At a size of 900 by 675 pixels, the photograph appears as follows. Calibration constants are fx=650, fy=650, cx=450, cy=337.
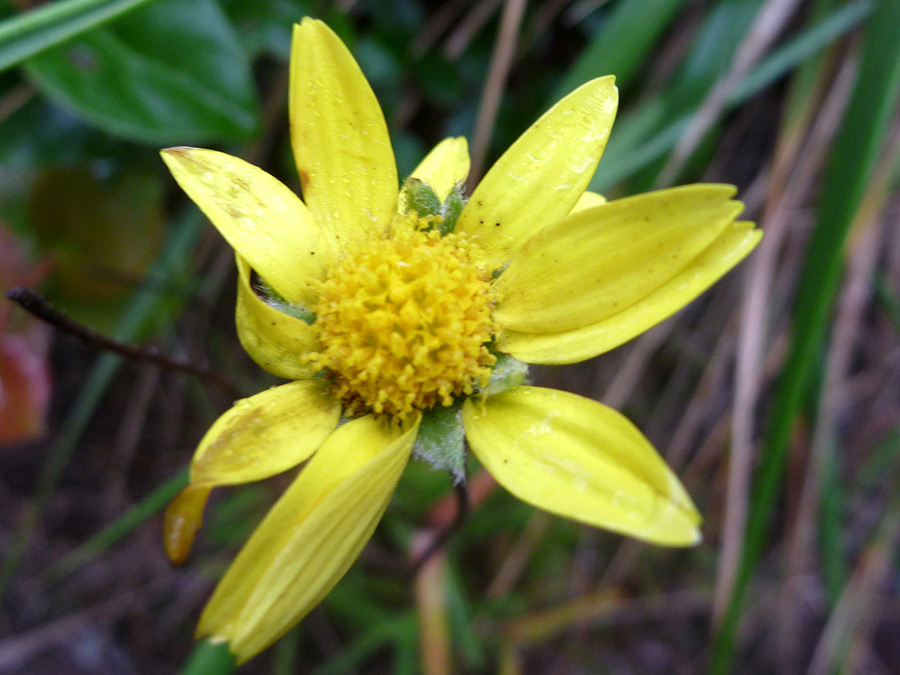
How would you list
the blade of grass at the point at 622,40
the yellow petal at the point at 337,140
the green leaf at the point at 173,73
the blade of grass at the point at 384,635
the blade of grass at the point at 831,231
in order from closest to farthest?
1. the yellow petal at the point at 337,140
2. the blade of grass at the point at 831,231
3. the green leaf at the point at 173,73
4. the blade of grass at the point at 622,40
5. the blade of grass at the point at 384,635

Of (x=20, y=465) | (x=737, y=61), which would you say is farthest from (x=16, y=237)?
(x=737, y=61)

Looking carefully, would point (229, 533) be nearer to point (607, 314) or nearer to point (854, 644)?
point (607, 314)

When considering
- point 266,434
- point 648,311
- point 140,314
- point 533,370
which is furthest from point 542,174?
point 140,314

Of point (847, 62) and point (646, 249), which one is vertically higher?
point (847, 62)

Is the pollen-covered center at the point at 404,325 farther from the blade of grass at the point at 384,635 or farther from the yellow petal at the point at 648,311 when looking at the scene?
the blade of grass at the point at 384,635

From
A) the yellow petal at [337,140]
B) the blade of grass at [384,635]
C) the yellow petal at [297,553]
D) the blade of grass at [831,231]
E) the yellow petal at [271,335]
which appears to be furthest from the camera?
the blade of grass at [384,635]

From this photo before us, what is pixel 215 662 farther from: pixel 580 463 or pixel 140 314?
pixel 140 314

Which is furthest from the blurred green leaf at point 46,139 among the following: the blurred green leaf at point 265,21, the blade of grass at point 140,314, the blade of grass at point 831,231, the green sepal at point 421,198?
the blade of grass at point 831,231
